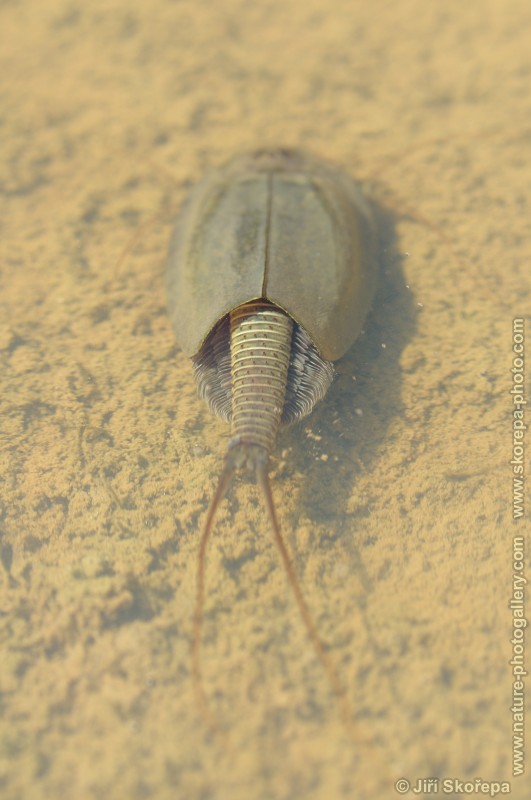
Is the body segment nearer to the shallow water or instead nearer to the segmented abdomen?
the segmented abdomen

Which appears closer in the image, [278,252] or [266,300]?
[266,300]

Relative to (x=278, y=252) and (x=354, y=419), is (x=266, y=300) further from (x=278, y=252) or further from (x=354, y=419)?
(x=354, y=419)

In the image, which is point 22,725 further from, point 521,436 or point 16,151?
Result: point 16,151

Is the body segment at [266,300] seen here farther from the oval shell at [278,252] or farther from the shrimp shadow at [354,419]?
the shrimp shadow at [354,419]

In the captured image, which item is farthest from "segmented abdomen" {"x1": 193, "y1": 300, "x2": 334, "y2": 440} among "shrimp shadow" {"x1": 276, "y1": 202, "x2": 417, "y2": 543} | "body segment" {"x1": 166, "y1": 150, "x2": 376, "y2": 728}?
"shrimp shadow" {"x1": 276, "y1": 202, "x2": 417, "y2": 543}

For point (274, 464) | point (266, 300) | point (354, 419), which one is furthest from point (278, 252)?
point (274, 464)

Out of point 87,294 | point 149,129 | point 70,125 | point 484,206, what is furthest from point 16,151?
point 484,206
